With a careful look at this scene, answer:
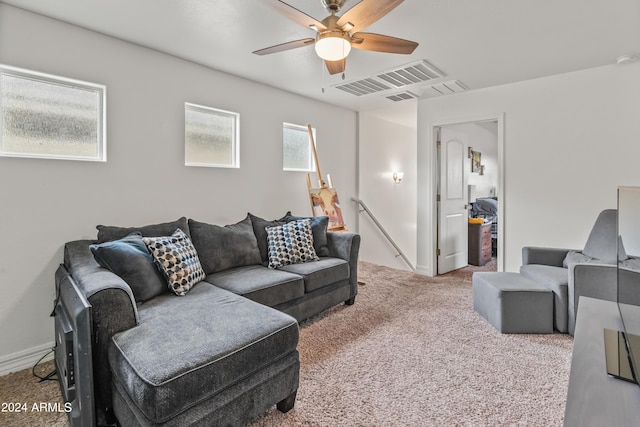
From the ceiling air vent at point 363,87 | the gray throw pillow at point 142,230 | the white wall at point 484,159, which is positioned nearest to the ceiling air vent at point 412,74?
the ceiling air vent at point 363,87

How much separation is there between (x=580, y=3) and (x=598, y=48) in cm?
96

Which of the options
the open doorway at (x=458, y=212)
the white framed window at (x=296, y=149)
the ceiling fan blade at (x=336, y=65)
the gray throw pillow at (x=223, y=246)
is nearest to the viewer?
the ceiling fan blade at (x=336, y=65)

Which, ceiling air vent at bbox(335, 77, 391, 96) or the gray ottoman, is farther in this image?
ceiling air vent at bbox(335, 77, 391, 96)

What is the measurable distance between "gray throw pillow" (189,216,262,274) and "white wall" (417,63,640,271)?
117 inches

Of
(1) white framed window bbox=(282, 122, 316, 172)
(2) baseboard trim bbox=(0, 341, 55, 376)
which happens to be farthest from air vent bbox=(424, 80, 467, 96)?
(2) baseboard trim bbox=(0, 341, 55, 376)

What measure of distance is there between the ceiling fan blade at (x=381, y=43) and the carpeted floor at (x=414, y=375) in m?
2.06

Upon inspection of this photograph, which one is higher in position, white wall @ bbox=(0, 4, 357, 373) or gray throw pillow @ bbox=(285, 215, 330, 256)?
white wall @ bbox=(0, 4, 357, 373)

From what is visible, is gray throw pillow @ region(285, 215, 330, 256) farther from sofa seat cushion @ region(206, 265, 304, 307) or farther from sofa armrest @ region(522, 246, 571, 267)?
sofa armrest @ region(522, 246, 571, 267)

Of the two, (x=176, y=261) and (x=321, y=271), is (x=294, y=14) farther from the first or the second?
(x=321, y=271)

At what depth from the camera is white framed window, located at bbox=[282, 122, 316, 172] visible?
13.2ft

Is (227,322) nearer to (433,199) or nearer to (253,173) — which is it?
(253,173)

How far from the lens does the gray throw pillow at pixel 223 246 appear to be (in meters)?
2.64

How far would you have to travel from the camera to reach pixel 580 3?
2053 mm

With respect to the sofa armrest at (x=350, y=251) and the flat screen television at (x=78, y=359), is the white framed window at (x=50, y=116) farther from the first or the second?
the sofa armrest at (x=350, y=251)
